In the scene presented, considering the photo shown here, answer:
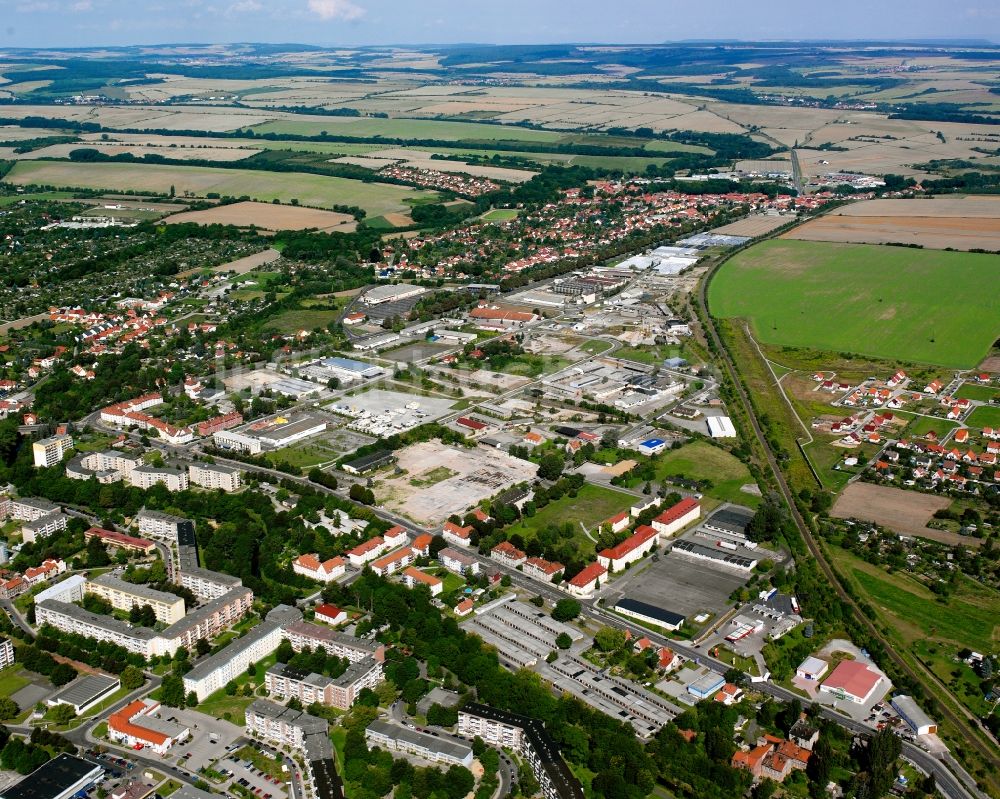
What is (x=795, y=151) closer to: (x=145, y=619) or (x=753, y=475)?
(x=753, y=475)

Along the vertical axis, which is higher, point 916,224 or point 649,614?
point 916,224

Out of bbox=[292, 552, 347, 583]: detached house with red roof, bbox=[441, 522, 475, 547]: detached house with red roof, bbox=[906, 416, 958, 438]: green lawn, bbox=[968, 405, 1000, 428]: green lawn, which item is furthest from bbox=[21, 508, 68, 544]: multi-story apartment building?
bbox=[968, 405, 1000, 428]: green lawn

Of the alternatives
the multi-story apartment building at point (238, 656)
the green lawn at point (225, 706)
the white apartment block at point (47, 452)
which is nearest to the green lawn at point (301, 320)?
the white apartment block at point (47, 452)

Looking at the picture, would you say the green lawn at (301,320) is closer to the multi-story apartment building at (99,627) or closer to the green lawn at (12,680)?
the multi-story apartment building at (99,627)

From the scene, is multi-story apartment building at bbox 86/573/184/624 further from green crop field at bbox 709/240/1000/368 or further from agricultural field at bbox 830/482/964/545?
green crop field at bbox 709/240/1000/368

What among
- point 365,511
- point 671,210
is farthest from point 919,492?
point 671,210

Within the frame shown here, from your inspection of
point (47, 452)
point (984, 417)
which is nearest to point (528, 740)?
point (47, 452)

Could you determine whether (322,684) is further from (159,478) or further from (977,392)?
(977,392)
